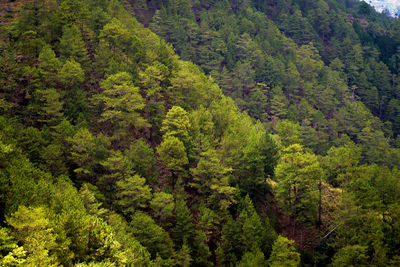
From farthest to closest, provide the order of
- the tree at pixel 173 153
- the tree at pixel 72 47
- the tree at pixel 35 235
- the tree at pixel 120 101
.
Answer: the tree at pixel 72 47 → the tree at pixel 120 101 → the tree at pixel 173 153 → the tree at pixel 35 235

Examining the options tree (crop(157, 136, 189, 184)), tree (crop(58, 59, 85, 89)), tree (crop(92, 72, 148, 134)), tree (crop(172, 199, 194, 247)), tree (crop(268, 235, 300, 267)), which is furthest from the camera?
tree (crop(58, 59, 85, 89))

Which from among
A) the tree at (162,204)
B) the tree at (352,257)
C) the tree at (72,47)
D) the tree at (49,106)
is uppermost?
the tree at (352,257)

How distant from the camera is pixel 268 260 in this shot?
3120cm

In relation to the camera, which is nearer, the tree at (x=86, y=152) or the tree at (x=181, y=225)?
the tree at (x=181, y=225)

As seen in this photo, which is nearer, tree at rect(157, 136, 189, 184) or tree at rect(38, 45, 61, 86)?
tree at rect(157, 136, 189, 184)

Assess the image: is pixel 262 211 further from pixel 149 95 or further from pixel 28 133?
pixel 28 133

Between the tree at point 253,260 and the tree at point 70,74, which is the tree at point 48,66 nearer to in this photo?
the tree at point 70,74

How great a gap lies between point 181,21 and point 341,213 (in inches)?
2657

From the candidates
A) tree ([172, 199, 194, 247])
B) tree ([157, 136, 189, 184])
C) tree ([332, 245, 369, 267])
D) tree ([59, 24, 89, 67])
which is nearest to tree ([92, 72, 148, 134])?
tree ([157, 136, 189, 184])

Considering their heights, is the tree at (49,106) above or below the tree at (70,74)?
below

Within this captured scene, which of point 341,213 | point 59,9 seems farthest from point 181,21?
point 341,213

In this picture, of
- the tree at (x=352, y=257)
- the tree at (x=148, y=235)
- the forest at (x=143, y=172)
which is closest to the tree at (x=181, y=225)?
the forest at (x=143, y=172)

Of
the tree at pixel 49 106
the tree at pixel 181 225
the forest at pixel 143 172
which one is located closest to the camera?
the forest at pixel 143 172

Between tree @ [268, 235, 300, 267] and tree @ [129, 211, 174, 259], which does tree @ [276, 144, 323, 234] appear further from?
tree @ [129, 211, 174, 259]
